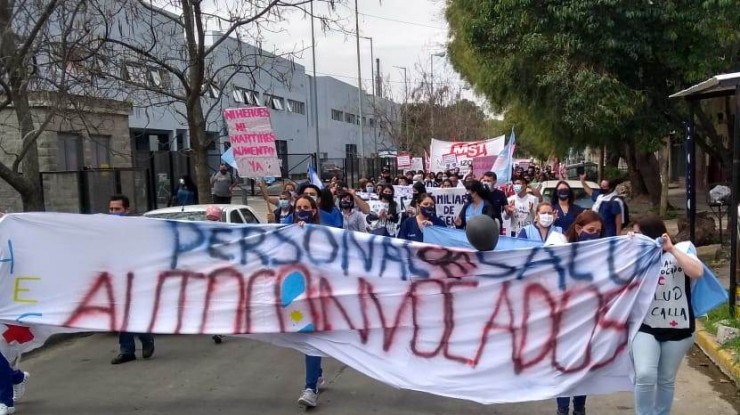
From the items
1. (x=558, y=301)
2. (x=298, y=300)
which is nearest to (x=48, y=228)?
(x=298, y=300)

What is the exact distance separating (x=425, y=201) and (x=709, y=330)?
3177mm

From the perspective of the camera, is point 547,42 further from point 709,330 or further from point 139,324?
point 139,324

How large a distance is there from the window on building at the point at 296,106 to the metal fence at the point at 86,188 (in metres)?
33.4

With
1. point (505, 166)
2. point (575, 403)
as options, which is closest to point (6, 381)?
point (575, 403)

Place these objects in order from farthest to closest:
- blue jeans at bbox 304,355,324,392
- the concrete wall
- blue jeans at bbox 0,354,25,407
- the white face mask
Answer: the concrete wall, the white face mask, blue jeans at bbox 304,355,324,392, blue jeans at bbox 0,354,25,407

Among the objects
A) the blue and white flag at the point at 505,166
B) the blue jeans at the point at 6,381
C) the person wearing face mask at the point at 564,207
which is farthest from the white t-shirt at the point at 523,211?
the blue jeans at the point at 6,381

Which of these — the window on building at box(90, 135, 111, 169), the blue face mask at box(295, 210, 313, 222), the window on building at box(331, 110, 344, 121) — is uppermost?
the window on building at box(331, 110, 344, 121)

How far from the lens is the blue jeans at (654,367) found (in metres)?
4.37

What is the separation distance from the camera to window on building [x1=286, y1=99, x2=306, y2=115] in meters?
49.3

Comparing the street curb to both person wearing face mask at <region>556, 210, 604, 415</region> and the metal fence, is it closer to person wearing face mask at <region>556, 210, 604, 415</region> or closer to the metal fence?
person wearing face mask at <region>556, 210, 604, 415</region>

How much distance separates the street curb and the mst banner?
186 centimetres

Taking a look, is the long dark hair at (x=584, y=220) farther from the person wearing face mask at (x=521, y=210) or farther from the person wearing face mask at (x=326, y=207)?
the person wearing face mask at (x=521, y=210)

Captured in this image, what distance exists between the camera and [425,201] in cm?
837

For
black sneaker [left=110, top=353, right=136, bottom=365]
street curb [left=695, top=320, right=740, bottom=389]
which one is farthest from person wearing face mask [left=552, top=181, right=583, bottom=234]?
black sneaker [left=110, top=353, right=136, bottom=365]
